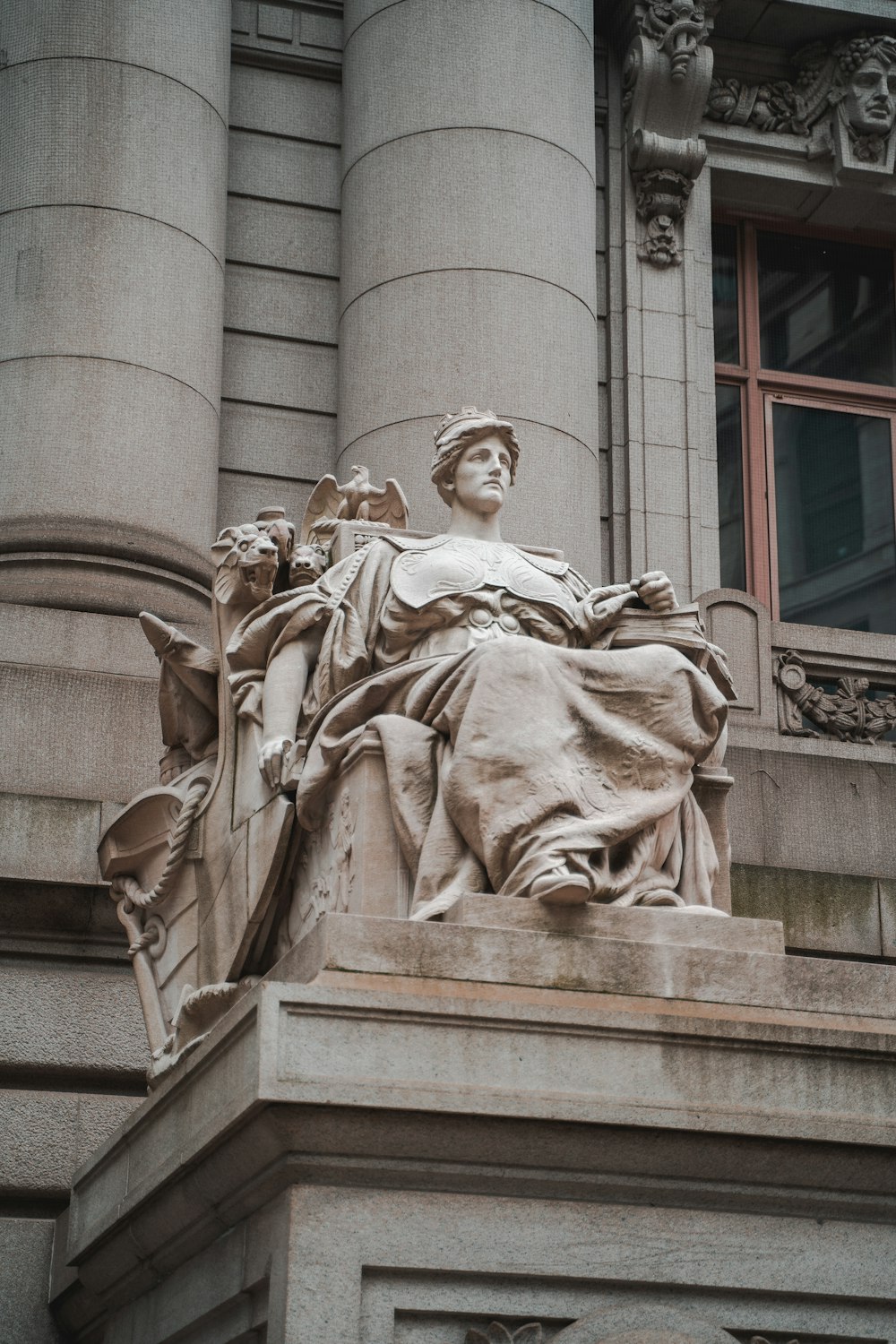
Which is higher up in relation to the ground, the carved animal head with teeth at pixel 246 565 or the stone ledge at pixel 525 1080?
the carved animal head with teeth at pixel 246 565

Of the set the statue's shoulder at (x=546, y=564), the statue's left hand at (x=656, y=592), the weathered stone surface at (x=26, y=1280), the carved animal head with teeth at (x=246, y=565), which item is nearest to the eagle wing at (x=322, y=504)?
the carved animal head with teeth at (x=246, y=565)

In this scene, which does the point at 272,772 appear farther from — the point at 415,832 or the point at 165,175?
the point at 165,175

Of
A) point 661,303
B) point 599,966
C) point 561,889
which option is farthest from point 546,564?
point 661,303

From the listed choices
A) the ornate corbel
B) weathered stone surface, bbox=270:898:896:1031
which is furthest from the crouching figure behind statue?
the ornate corbel

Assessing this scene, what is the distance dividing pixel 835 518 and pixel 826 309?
202 cm

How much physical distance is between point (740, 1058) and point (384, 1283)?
59.8 inches

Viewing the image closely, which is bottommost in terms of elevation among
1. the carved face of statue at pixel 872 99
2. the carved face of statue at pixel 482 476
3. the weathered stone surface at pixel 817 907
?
the weathered stone surface at pixel 817 907

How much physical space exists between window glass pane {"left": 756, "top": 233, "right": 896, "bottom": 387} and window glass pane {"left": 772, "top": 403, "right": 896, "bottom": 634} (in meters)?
0.45

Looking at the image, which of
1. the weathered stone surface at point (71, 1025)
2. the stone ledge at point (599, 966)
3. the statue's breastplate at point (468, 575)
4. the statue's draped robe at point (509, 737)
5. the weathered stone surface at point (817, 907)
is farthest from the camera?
the weathered stone surface at point (817, 907)

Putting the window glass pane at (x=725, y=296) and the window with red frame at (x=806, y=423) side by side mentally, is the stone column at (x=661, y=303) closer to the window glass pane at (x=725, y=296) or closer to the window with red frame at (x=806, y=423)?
the window glass pane at (x=725, y=296)

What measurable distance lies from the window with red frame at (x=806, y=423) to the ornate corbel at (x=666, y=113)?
98 centimetres

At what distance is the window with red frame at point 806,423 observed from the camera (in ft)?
58.6

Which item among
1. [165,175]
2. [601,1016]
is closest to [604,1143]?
[601,1016]

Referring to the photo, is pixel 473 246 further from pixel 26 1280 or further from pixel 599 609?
pixel 26 1280
